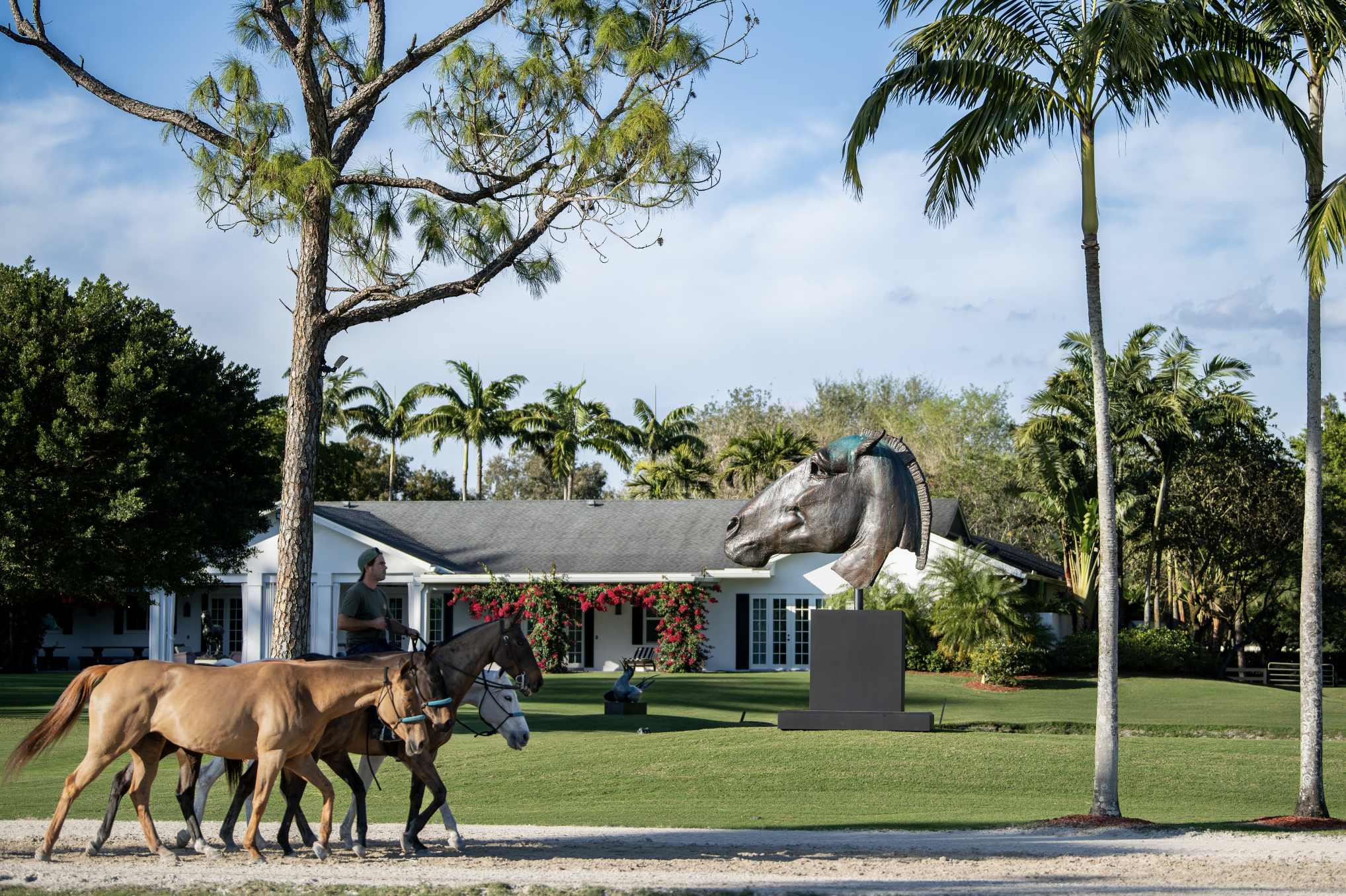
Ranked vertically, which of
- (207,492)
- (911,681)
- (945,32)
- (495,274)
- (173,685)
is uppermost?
(945,32)

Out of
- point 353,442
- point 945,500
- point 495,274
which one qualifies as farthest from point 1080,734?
point 353,442

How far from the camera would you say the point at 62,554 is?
20.5 metres

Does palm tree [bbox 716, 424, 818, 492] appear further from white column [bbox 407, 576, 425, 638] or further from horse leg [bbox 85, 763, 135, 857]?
horse leg [bbox 85, 763, 135, 857]

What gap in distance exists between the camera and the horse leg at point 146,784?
8.44 meters

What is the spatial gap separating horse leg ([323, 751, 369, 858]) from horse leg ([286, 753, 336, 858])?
0.20 metres

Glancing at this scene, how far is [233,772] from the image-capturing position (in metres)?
9.08

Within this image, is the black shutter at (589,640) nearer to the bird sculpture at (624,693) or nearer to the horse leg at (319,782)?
the bird sculpture at (624,693)

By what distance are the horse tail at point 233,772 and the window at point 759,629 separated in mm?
22799

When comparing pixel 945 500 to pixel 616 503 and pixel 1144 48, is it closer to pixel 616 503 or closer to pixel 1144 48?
pixel 616 503

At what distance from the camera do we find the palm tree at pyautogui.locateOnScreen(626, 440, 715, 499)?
45.5m

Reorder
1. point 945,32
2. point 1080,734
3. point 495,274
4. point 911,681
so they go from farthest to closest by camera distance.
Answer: point 911,681, point 1080,734, point 495,274, point 945,32

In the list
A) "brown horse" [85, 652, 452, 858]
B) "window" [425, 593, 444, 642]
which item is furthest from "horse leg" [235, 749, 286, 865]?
"window" [425, 593, 444, 642]

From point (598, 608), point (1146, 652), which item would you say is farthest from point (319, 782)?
point (1146, 652)

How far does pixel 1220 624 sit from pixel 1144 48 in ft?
110
